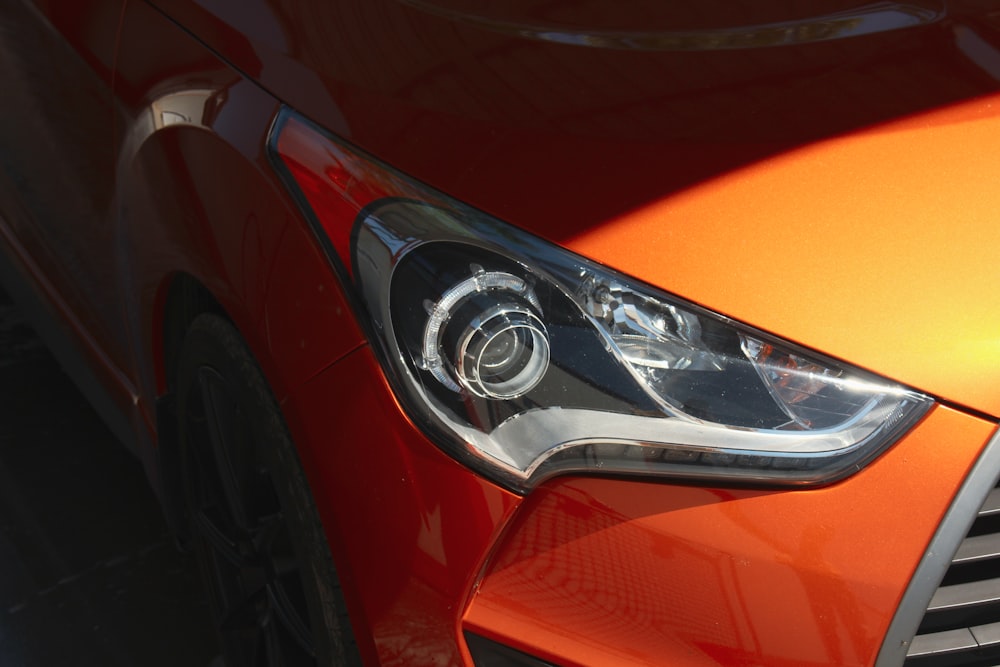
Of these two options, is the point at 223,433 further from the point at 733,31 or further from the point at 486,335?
the point at 733,31

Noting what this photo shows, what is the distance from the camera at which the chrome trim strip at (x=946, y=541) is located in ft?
3.39

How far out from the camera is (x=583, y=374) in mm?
1144

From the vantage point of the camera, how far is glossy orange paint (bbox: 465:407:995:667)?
105cm

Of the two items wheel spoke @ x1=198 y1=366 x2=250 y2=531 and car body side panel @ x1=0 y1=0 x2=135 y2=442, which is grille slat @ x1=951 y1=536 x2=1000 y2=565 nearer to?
wheel spoke @ x1=198 y1=366 x2=250 y2=531

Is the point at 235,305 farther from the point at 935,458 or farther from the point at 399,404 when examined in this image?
the point at 935,458

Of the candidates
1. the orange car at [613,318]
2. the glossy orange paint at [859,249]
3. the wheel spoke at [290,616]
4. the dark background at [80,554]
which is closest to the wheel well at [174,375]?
the orange car at [613,318]

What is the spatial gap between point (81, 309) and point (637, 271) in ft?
4.93

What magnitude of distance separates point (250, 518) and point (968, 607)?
103cm

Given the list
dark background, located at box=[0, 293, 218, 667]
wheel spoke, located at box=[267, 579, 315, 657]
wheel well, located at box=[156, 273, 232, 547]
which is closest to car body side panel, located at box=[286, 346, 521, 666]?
wheel spoke, located at box=[267, 579, 315, 657]

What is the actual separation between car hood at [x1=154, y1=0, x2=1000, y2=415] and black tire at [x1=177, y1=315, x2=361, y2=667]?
0.38 meters

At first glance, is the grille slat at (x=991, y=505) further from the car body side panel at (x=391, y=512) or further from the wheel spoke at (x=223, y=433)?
the wheel spoke at (x=223, y=433)

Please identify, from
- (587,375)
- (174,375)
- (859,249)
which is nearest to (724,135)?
(859,249)

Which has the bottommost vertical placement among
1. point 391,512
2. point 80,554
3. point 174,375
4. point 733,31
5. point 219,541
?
point 80,554

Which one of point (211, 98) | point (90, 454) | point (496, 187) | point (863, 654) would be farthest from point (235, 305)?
point (90, 454)
